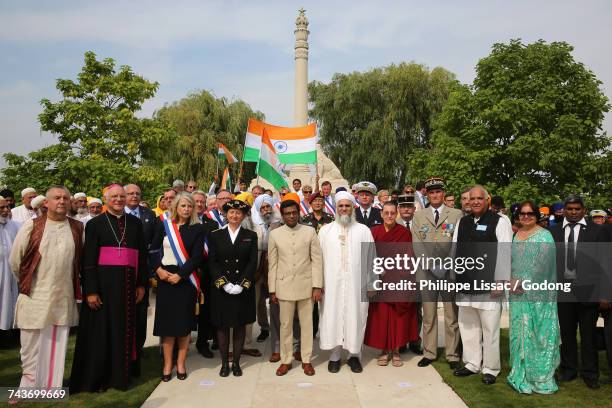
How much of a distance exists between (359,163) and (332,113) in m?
4.15

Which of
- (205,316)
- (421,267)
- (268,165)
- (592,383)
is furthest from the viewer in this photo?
Answer: (268,165)

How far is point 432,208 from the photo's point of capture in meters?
6.47

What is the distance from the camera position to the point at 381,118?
110 feet

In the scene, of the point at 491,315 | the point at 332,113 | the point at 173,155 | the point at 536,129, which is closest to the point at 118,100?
the point at 173,155

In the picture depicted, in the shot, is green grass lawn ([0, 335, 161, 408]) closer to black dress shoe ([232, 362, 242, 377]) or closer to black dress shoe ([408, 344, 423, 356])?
black dress shoe ([232, 362, 242, 377])

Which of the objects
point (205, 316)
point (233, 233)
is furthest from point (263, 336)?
point (233, 233)

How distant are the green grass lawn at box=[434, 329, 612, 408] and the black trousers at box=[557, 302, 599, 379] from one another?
17 cm

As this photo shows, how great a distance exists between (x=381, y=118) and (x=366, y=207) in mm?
26905

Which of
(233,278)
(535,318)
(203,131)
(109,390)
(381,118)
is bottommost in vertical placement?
(109,390)

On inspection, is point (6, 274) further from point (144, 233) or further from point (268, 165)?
point (268, 165)

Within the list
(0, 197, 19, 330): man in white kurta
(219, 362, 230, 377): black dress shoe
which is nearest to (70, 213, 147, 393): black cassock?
(219, 362, 230, 377): black dress shoe

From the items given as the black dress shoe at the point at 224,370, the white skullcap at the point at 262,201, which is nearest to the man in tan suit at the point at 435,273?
the white skullcap at the point at 262,201

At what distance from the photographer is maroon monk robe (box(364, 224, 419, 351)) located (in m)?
6.24

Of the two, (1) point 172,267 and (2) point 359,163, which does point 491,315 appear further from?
(2) point 359,163
